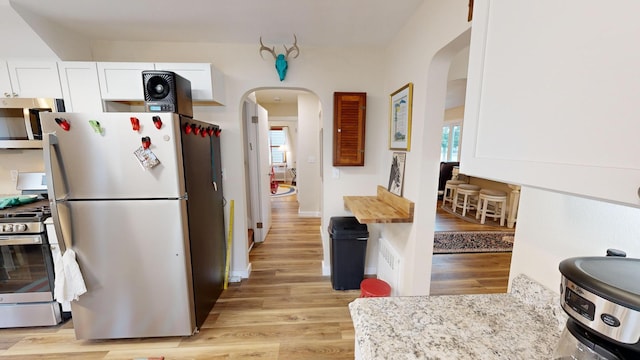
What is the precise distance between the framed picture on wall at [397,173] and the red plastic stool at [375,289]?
0.79m

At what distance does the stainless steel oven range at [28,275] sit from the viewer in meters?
1.78

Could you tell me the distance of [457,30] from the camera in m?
1.29

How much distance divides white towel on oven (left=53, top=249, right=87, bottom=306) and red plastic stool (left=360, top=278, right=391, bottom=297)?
2050 millimetres

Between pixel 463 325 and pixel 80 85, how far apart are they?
3.09 m

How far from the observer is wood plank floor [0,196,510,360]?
1.72 meters

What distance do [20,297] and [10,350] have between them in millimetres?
358

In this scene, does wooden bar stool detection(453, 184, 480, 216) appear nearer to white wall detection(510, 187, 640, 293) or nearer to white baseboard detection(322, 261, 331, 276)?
white baseboard detection(322, 261, 331, 276)

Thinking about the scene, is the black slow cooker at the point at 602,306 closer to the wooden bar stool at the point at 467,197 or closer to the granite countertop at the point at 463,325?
the granite countertop at the point at 463,325

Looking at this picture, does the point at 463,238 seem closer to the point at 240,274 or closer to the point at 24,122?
the point at 240,274

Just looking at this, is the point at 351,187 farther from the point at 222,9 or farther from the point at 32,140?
the point at 32,140

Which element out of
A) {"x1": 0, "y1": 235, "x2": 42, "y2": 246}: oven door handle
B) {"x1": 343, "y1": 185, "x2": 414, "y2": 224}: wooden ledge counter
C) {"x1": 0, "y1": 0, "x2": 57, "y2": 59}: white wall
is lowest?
{"x1": 0, "y1": 235, "x2": 42, "y2": 246}: oven door handle

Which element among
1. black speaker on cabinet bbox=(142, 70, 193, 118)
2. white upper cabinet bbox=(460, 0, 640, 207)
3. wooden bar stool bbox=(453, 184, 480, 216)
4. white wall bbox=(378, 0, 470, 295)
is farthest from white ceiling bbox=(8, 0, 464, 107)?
wooden bar stool bbox=(453, 184, 480, 216)

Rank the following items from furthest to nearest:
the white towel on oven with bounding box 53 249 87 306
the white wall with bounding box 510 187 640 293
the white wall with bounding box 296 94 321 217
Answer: the white wall with bounding box 296 94 321 217
the white towel on oven with bounding box 53 249 87 306
the white wall with bounding box 510 187 640 293

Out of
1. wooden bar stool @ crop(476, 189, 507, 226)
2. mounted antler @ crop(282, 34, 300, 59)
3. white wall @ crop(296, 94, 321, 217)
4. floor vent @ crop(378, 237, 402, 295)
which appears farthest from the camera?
white wall @ crop(296, 94, 321, 217)
